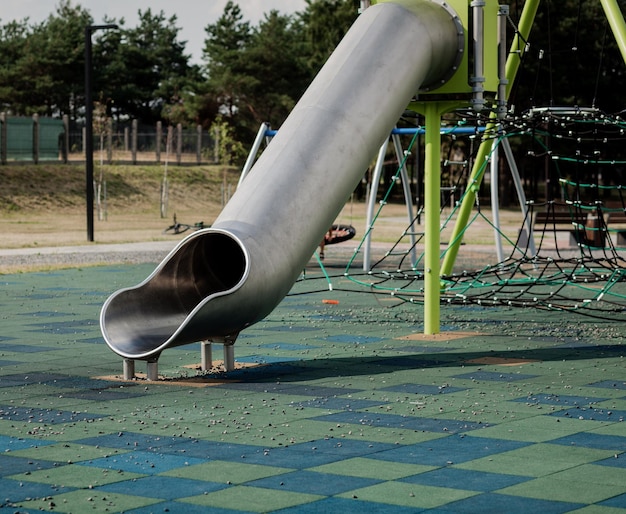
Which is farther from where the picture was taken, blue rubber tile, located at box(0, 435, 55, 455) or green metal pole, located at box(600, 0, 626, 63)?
green metal pole, located at box(600, 0, 626, 63)

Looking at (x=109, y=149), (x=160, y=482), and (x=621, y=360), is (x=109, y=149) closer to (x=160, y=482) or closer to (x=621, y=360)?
(x=621, y=360)

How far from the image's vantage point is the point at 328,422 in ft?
27.0

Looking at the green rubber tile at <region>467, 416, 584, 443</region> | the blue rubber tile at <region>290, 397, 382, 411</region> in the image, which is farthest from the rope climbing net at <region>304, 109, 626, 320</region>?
the green rubber tile at <region>467, 416, 584, 443</region>

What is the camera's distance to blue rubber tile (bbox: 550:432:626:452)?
743 cm

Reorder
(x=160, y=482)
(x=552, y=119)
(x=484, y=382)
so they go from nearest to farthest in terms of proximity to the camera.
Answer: (x=160, y=482) → (x=484, y=382) → (x=552, y=119)

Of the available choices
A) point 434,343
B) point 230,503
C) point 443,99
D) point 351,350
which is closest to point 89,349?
point 351,350

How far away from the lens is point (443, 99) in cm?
1248

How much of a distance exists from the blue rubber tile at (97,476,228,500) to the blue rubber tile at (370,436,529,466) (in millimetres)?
1169

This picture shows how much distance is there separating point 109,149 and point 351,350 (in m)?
49.7

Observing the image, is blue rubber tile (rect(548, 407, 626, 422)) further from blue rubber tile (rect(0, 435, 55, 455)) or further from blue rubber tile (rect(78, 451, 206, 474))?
blue rubber tile (rect(0, 435, 55, 455))

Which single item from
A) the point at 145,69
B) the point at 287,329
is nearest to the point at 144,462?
the point at 287,329

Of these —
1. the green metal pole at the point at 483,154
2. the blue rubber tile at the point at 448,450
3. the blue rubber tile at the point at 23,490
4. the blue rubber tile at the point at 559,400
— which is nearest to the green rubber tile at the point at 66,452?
the blue rubber tile at the point at 23,490

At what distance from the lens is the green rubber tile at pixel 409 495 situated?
607cm

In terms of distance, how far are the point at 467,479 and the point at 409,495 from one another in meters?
0.48
